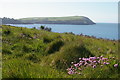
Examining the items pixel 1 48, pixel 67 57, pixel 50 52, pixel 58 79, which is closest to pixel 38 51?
pixel 50 52

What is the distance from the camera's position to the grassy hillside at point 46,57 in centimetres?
635

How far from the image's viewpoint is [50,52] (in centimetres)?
1134

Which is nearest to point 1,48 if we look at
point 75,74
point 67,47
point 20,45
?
point 20,45

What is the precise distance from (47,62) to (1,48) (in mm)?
3213

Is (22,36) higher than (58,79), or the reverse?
(22,36)

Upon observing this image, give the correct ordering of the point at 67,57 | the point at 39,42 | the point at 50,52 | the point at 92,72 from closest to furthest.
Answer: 1. the point at 92,72
2. the point at 67,57
3. the point at 50,52
4. the point at 39,42

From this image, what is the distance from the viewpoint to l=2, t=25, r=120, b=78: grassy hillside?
635 centimetres

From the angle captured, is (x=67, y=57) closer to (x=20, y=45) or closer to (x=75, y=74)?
(x=75, y=74)

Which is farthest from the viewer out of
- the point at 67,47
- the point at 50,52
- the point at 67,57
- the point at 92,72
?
the point at 50,52

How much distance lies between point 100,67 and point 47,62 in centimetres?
357

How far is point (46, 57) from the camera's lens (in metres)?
10.3

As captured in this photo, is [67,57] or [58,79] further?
[67,57]

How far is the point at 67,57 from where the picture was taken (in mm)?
9406

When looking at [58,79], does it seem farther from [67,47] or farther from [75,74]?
[67,47]
